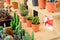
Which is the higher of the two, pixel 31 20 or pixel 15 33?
pixel 31 20

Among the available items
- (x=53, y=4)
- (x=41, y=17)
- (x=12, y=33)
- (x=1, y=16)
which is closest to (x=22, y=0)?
(x=1, y=16)

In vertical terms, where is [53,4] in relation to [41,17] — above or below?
above

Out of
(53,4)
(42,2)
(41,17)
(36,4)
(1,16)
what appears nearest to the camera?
(53,4)

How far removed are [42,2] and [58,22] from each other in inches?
11.5

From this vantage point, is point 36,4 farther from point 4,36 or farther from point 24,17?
point 4,36

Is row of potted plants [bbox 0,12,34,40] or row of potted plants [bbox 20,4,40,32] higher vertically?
row of potted plants [bbox 20,4,40,32]

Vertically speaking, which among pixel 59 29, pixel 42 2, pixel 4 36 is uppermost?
pixel 42 2

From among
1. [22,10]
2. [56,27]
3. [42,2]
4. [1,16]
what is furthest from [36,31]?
[1,16]

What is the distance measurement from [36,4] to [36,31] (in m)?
0.34

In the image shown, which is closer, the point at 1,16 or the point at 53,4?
the point at 53,4

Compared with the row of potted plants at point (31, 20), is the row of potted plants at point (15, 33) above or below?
below

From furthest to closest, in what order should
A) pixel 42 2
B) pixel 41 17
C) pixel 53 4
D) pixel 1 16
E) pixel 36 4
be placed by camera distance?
1. pixel 1 16
2. pixel 41 17
3. pixel 36 4
4. pixel 42 2
5. pixel 53 4

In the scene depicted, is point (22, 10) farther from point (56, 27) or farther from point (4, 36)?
point (56, 27)

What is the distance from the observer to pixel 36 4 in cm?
167
